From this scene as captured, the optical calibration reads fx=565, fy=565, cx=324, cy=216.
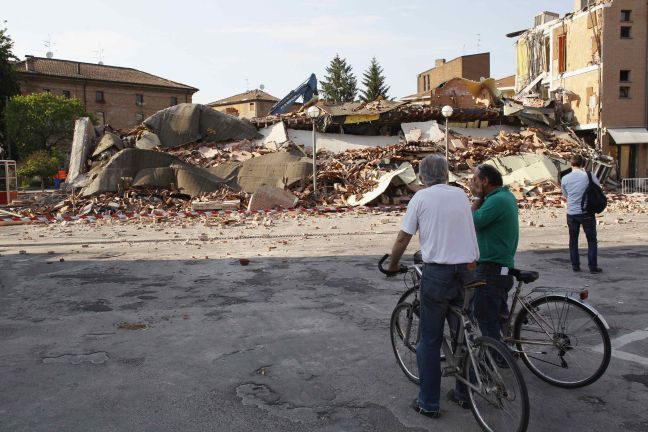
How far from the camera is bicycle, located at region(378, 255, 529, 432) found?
3.44 metres

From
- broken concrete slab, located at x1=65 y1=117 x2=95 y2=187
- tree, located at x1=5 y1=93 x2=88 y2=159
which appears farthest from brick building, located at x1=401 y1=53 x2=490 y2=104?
broken concrete slab, located at x1=65 y1=117 x2=95 y2=187

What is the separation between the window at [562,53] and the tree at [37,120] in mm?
43738

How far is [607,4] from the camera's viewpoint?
33.4 metres

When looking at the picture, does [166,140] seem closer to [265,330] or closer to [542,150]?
[542,150]

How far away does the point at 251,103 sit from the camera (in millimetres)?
83000

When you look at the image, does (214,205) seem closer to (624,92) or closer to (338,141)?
(338,141)

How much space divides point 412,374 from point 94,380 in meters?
2.67

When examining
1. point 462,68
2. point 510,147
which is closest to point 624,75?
point 510,147

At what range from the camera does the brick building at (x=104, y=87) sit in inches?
2694

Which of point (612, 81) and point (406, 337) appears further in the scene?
point (612, 81)

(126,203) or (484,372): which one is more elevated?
(126,203)

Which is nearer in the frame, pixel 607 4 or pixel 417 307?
pixel 417 307

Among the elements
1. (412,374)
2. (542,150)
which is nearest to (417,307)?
(412,374)

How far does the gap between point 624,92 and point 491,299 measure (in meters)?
35.1
